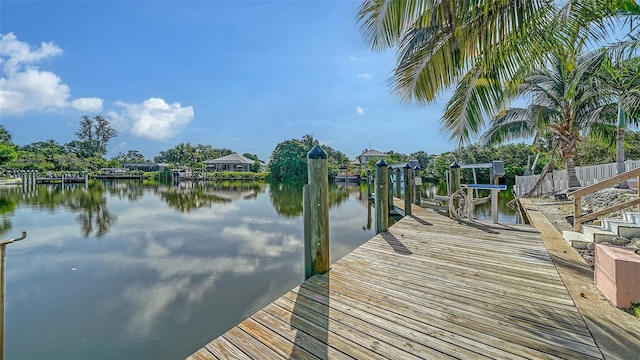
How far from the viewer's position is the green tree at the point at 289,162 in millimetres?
40000

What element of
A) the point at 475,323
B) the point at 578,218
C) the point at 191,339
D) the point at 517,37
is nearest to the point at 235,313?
the point at 191,339

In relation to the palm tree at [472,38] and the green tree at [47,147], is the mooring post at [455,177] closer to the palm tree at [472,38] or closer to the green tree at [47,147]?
the palm tree at [472,38]

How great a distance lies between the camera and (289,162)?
40.0 metres

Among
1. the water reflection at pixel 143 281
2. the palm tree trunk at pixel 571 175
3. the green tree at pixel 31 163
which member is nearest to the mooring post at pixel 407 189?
the water reflection at pixel 143 281

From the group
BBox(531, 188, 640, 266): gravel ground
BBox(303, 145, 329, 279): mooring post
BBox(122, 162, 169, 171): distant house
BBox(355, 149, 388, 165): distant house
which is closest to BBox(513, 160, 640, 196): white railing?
BBox(531, 188, 640, 266): gravel ground

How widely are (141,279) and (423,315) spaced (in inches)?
222

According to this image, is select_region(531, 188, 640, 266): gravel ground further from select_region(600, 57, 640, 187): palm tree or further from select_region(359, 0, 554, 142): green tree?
select_region(359, 0, 554, 142): green tree

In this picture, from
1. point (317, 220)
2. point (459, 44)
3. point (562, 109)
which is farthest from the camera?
point (562, 109)

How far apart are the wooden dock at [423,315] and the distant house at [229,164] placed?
48336 mm

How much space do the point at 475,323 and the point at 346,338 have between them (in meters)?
0.90

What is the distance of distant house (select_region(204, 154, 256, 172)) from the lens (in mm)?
48844

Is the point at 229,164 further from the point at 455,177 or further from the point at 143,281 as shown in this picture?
the point at 455,177

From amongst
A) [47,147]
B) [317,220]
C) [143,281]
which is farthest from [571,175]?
[47,147]

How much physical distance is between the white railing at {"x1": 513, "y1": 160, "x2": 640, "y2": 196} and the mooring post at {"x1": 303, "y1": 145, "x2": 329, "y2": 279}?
35.4 feet
